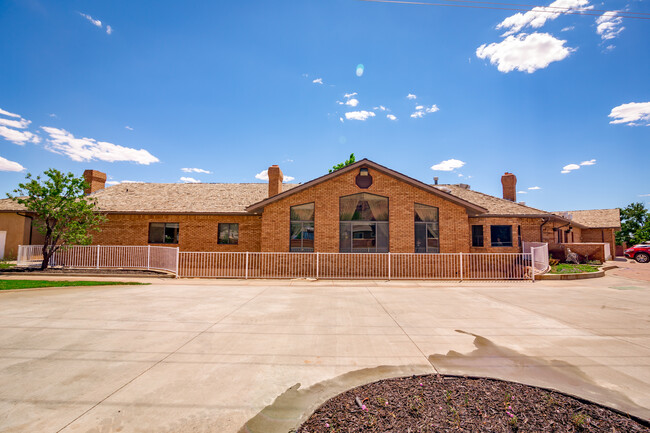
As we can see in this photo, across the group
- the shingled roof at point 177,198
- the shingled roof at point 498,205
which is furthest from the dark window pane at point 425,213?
the shingled roof at point 177,198

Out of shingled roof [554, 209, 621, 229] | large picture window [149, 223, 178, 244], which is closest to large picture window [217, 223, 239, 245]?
large picture window [149, 223, 178, 244]

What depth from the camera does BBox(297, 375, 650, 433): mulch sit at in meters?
2.82

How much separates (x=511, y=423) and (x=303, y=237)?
12994 mm

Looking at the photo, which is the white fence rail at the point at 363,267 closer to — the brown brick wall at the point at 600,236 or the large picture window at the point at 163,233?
the large picture window at the point at 163,233

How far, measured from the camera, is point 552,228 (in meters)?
19.8

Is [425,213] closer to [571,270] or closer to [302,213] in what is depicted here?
[302,213]

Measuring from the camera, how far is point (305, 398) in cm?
339

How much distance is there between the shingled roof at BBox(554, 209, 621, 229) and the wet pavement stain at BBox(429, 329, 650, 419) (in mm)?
34635

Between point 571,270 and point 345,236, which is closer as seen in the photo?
point 571,270

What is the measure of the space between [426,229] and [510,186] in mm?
11634

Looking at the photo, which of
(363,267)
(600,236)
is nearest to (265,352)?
(363,267)

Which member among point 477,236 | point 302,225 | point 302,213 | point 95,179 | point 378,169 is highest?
point 95,179

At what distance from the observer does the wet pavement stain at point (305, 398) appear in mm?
2885

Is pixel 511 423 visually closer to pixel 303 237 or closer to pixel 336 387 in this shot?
pixel 336 387
